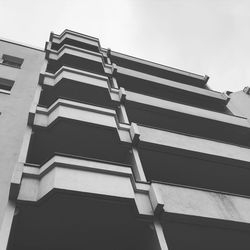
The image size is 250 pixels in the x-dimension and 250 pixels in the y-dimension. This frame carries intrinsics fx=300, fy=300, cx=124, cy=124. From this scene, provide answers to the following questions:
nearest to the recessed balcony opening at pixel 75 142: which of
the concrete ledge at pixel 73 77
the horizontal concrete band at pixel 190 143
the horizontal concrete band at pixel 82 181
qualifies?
the horizontal concrete band at pixel 190 143

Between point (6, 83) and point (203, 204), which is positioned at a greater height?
point (6, 83)

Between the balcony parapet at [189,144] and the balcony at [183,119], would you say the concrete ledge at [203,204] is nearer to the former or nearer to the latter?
the balcony parapet at [189,144]

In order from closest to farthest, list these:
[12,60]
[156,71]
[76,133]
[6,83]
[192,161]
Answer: [76,133]
[192,161]
[6,83]
[12,60]
[156,71]

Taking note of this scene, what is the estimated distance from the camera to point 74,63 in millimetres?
16719

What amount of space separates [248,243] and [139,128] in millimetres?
5258

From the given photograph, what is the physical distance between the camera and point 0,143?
973 centimetres

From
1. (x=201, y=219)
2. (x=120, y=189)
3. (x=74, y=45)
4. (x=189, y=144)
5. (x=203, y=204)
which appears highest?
(x=74, y=45)

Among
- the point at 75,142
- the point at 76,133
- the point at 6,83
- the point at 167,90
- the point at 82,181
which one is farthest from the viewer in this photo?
the point at 167,90

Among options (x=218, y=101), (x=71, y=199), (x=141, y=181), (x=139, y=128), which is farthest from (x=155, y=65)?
(x=71, y=199)

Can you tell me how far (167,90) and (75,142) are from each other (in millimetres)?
9986

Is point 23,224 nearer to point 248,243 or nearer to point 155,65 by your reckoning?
point 248,243

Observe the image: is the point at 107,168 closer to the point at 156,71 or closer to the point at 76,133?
the point at 76,133

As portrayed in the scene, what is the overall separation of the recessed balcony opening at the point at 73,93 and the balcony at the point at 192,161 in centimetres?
313

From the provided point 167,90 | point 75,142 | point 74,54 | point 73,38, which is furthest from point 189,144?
point 73,38
